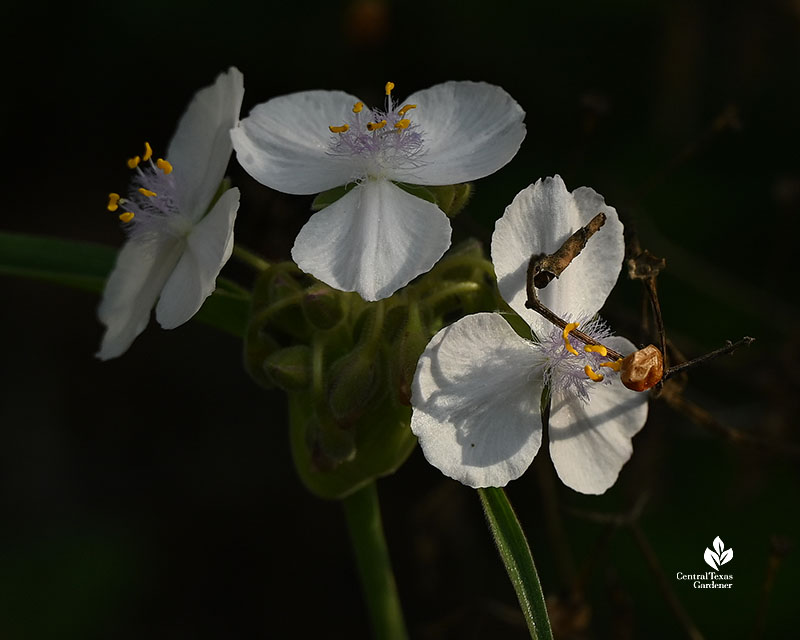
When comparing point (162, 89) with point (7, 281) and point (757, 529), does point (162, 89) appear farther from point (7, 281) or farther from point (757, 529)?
point (757, 529)

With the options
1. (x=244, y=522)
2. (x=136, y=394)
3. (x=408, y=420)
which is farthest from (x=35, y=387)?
(x=408, y=420)

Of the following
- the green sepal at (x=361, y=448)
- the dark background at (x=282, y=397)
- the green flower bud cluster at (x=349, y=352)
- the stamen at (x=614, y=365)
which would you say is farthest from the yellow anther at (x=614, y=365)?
the dark background at (x=282, y=397)

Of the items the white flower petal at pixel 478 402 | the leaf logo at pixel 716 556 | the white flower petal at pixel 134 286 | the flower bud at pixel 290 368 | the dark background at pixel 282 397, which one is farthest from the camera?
the dark background at pixel 282 397

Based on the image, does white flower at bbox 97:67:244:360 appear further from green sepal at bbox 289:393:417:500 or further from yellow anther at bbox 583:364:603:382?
yellow anther at bbox 583:364:603:382

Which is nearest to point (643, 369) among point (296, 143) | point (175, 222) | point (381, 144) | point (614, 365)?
point (614, 365)

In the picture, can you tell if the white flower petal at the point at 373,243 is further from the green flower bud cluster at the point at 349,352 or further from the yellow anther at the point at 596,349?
the yellow anther at the point at 596,349

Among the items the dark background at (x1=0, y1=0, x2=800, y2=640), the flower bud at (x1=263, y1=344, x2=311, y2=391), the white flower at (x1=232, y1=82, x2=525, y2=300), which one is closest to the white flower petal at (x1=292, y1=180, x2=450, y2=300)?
the white flower at (x1=232, y1=82, x2=525, y2=300)
